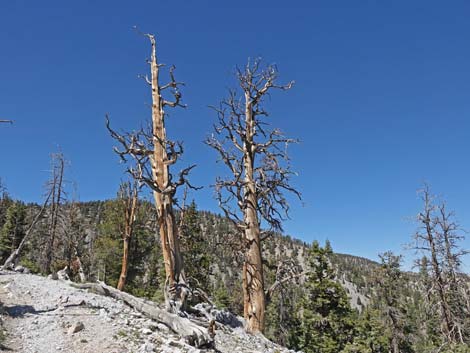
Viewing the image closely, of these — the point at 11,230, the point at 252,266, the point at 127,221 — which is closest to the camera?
the point at 252,266

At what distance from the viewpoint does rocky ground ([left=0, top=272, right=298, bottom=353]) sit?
246 inches

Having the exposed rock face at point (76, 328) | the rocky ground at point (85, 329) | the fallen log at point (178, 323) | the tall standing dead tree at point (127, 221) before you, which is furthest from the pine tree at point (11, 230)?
the exposed rock face at point (76, 328)

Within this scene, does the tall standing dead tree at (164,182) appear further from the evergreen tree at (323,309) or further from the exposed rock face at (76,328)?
the evergreen tree at (323,309)

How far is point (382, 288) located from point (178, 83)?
26658mm

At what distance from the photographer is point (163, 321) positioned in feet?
25.1

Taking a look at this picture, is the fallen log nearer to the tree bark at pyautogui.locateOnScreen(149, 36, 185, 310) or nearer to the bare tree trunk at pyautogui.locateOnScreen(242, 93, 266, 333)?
the tree bark at pyautogui.locateOnScreen(149, 36, 185, 310)

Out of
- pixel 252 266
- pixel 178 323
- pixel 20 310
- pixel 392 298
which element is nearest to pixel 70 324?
pixel 20 310

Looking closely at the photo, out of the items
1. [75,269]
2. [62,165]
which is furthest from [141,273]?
[62,165]

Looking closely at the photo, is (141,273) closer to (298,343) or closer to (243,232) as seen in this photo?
(298,343)

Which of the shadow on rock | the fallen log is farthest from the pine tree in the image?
the fallen log

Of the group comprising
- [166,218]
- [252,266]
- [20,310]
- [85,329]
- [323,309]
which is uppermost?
[166,218]

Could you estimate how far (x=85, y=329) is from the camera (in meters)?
6.90

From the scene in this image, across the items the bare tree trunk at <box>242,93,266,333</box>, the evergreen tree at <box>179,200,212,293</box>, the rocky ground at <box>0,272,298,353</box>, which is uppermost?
the evergreen tree at <box>179,200,212,293</box>

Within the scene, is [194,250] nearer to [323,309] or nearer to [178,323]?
[323,309]
